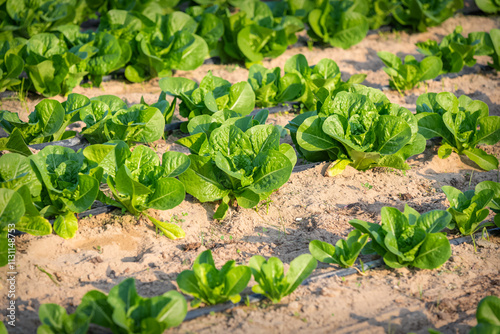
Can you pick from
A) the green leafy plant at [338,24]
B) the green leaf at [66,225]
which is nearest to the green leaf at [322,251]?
the green leaf at [66,225]

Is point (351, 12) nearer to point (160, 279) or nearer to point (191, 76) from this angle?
point (191, 76)

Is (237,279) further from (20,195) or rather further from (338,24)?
(338,24)

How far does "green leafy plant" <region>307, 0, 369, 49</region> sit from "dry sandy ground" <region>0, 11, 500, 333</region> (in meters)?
2.17

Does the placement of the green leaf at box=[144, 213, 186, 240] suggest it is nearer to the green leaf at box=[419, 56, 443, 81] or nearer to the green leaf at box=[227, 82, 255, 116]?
the green leaf at box=[227, 82, 255, 116]

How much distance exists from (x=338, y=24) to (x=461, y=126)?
2530 millimetres

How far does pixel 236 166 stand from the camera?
3.17 metres

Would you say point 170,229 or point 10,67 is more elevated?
point 10,67

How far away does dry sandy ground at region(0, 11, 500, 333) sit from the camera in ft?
7.80

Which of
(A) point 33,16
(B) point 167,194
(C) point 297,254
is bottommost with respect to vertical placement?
(C) point 297,254

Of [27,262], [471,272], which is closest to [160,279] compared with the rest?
[27,262]

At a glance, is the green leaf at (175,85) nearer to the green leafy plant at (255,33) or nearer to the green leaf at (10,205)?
the green leafy plant at (255,33)

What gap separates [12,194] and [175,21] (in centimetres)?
304

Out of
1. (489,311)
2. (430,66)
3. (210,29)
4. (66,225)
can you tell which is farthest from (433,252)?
(210,29)

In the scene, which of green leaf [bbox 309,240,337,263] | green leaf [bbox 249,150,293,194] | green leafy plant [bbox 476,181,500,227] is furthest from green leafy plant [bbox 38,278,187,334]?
green leafy plant [bbox 476,181,500,227]
